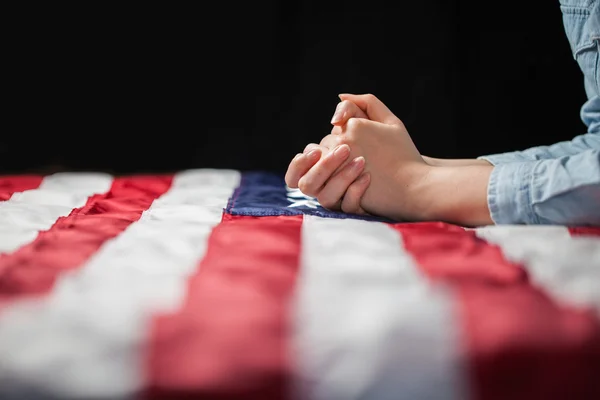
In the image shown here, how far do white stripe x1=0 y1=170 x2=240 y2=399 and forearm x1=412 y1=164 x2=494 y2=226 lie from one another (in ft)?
1.12

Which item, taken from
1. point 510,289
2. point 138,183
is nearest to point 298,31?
point 138,183

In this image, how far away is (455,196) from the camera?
793mm

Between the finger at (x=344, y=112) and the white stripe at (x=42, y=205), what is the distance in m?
0.42

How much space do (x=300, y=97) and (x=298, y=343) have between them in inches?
59.4

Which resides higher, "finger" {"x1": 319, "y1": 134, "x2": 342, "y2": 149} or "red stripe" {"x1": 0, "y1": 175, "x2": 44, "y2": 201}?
"finger" {"x1": 319, "y1": 134, "x2": 342, "y2": 149}

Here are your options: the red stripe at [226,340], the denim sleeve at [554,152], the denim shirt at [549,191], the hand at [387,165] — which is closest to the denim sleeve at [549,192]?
the denim shirt at [549,191]

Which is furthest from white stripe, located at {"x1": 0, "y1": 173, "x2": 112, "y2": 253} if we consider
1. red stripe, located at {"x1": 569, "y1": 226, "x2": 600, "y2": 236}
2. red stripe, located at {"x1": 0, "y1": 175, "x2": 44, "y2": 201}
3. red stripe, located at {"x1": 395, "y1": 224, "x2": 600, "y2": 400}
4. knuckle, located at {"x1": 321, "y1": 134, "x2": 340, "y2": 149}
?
red stripe, located at {"x1": 569, "y1": 226, "x2": 600, "y2": 236}

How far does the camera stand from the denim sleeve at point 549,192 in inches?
28.4

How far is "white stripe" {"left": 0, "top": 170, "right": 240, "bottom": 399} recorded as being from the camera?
43cm

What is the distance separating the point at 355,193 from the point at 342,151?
0.21 feet

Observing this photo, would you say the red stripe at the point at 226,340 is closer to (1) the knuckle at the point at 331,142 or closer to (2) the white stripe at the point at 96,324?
(2) the white stripe at the point at 96,324

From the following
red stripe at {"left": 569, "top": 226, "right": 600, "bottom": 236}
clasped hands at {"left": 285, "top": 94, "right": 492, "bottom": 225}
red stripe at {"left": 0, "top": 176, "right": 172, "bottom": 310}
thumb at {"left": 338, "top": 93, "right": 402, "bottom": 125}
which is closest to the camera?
red stripe at {"left": 0, "top": 176, "right": 172, "bottom": 310}

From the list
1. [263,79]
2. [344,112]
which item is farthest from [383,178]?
[263,79]

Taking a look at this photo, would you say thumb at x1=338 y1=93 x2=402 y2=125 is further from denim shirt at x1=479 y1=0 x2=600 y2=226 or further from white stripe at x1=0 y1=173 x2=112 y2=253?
white stripe at x1=0 y1=173 x2=112 y2=253
